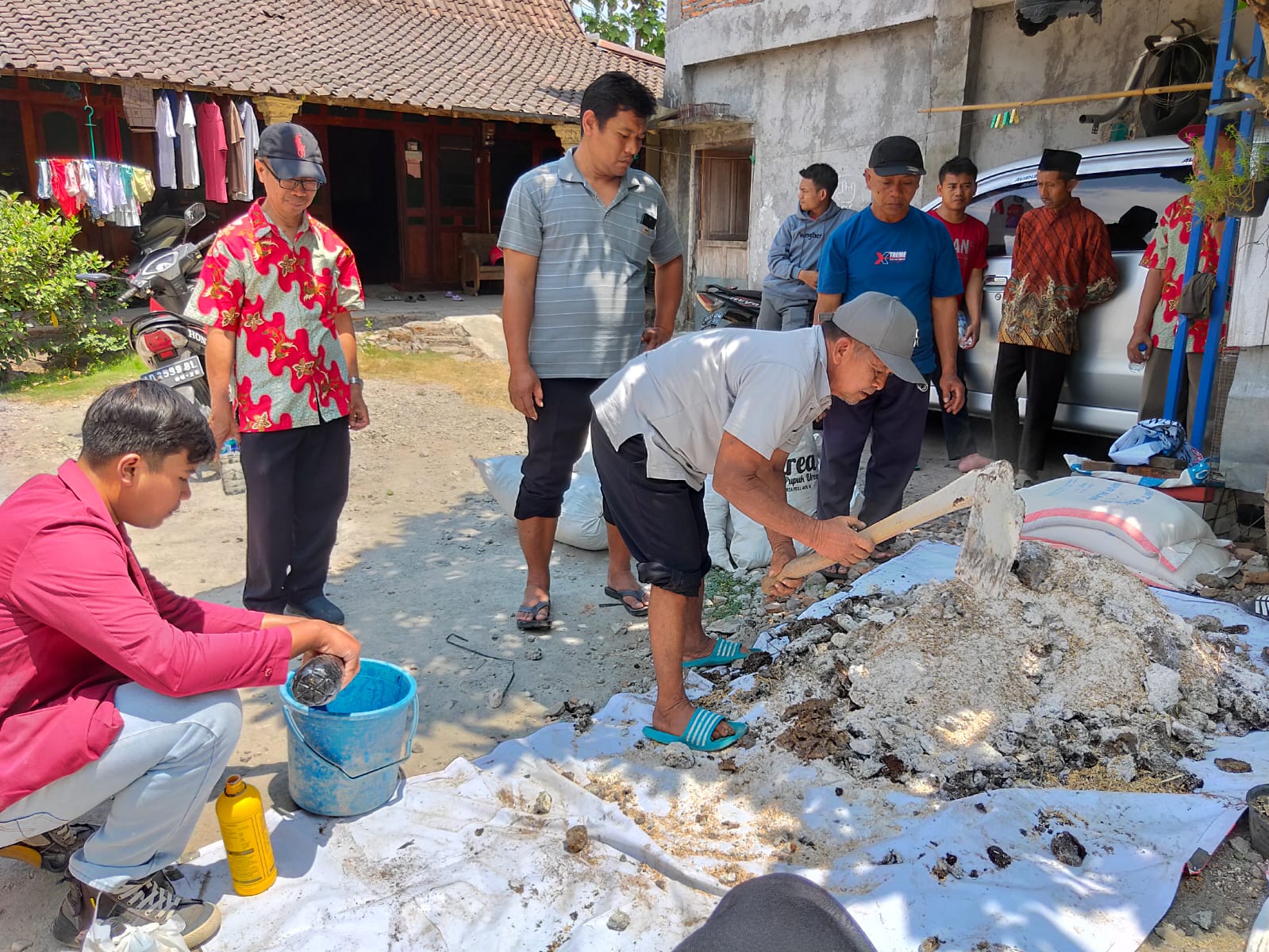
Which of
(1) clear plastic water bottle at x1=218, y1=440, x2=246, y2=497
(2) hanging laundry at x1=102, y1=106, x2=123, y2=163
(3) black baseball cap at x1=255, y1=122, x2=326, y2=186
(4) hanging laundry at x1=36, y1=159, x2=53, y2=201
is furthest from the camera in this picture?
(2) hanging laundry at x1=102, y1=106, x2=123, y2=163

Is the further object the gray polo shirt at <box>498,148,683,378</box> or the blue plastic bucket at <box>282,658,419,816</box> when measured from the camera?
the gray polo shirt at <box>498,148,683,378</box>

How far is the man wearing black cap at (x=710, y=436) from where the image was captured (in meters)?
2.44

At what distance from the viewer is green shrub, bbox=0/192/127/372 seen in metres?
7.59

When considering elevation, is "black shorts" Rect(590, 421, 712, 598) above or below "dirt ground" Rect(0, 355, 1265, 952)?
above

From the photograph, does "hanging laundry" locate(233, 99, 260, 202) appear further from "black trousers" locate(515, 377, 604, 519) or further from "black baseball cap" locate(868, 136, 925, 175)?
"black baseball cap" locate(868, 136, 925, 175)

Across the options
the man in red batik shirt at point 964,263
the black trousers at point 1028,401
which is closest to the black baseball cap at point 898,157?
the man in red batik shirt at point 964,263

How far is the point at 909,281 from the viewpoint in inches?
159

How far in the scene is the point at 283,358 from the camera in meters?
3.28

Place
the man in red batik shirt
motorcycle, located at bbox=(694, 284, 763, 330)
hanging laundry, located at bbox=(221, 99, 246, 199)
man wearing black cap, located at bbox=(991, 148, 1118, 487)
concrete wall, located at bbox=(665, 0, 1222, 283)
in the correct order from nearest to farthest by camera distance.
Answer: man wearing black cap, located at bbox=(991, 148, 1118, 487)
the man in red batik shirt
motorcycle, located at bbox=(694, 284, 763, 330)
concrete wall, located at bbox=(665, 0, 1222, 283)
hanging laundry, located at bbox=(221, 99, 246, 199)

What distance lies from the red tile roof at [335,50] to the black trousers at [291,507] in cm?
765

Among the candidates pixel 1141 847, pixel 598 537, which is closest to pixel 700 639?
pixel 598 537

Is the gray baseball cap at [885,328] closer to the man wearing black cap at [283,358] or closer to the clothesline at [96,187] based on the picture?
the man wearing black cap at [283,358]

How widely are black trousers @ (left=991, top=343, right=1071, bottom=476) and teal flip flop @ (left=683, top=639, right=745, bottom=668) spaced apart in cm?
265

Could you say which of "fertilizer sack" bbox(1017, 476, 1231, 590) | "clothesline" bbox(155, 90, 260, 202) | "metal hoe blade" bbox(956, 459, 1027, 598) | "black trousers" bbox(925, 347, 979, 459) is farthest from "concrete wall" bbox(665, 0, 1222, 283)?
"metal hoe blade" bbox(956, 459, 1027, 598)
